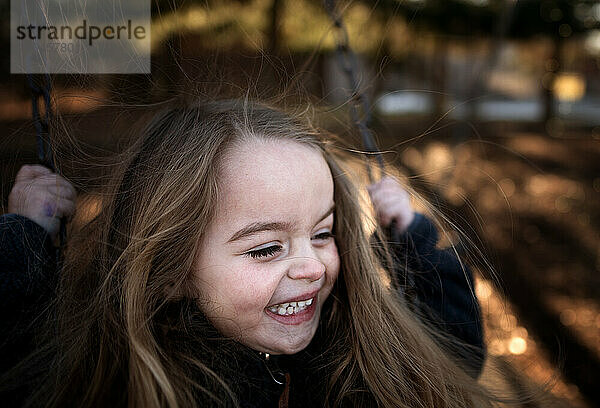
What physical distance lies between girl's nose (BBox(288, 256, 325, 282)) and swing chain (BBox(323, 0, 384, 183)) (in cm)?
19

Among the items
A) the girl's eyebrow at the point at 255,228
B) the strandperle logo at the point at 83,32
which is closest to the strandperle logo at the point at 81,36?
the strandperle logo at the point at 83,32

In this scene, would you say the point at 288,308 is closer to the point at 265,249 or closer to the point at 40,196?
the point at 265,249

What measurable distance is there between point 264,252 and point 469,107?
2061mm

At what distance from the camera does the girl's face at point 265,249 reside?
617mm

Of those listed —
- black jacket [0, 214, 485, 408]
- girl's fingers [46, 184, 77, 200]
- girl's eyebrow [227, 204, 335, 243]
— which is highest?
girl's fingers [46, 184, 77, 200]

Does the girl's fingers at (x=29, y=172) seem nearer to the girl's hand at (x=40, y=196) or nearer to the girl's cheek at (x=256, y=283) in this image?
the girl's hand at (x=40, y=196)

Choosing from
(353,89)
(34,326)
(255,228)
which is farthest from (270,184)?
(34,326)

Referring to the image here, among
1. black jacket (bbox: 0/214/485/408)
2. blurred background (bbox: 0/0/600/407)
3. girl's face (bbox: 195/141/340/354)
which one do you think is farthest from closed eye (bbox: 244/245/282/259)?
blurred background (bbox: 0/0/600/407)

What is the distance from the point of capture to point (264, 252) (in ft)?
2.06

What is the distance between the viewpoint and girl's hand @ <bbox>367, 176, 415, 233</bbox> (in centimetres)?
88

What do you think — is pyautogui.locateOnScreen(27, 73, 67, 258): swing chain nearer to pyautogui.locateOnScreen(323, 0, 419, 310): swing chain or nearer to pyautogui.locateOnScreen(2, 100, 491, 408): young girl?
pyautogui.locateOnScreen(2, 100, 491, 408): young girl

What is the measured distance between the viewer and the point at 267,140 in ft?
2.18

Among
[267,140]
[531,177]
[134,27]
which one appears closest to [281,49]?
[134,27]

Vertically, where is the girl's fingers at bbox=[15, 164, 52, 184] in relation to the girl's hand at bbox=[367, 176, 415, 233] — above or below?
above
